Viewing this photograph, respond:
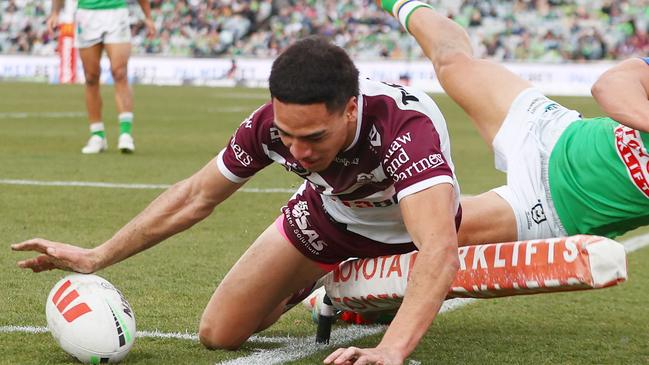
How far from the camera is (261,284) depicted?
15.2 feet

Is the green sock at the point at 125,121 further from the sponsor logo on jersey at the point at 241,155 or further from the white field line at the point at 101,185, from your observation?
the sponsor logo on jersey at the point at 241,155

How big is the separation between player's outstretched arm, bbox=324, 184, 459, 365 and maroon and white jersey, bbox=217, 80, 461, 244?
0.05 metres

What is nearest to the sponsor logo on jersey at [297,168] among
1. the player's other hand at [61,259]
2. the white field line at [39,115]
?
the player's other hand at [61,259]

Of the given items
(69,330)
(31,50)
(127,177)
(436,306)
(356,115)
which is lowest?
(31,50)

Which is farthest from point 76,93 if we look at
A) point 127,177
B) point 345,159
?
point 345,159

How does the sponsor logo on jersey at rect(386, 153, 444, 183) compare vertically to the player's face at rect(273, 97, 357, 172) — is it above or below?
below

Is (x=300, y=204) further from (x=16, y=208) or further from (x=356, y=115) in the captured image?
(x=16, y=208)

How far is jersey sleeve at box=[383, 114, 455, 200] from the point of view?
363 cm

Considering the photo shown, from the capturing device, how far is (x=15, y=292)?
5.21m

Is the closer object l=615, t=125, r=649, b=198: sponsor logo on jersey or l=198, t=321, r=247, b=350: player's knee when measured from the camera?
l=198, t=321, r=247, b=350: player's knee

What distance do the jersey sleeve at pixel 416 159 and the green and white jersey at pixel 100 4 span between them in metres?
8.39

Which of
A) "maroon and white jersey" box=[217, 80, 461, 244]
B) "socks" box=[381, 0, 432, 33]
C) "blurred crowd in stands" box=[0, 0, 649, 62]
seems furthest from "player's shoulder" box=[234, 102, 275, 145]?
"blurred crowd in stands" box=[0, 0, 649, 62]

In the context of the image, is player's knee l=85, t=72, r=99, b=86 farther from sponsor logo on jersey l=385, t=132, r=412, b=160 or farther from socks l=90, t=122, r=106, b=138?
sponsor logo on jersey l=385, t=132, r=412, b=160

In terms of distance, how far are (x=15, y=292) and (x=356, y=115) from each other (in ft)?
7.37
